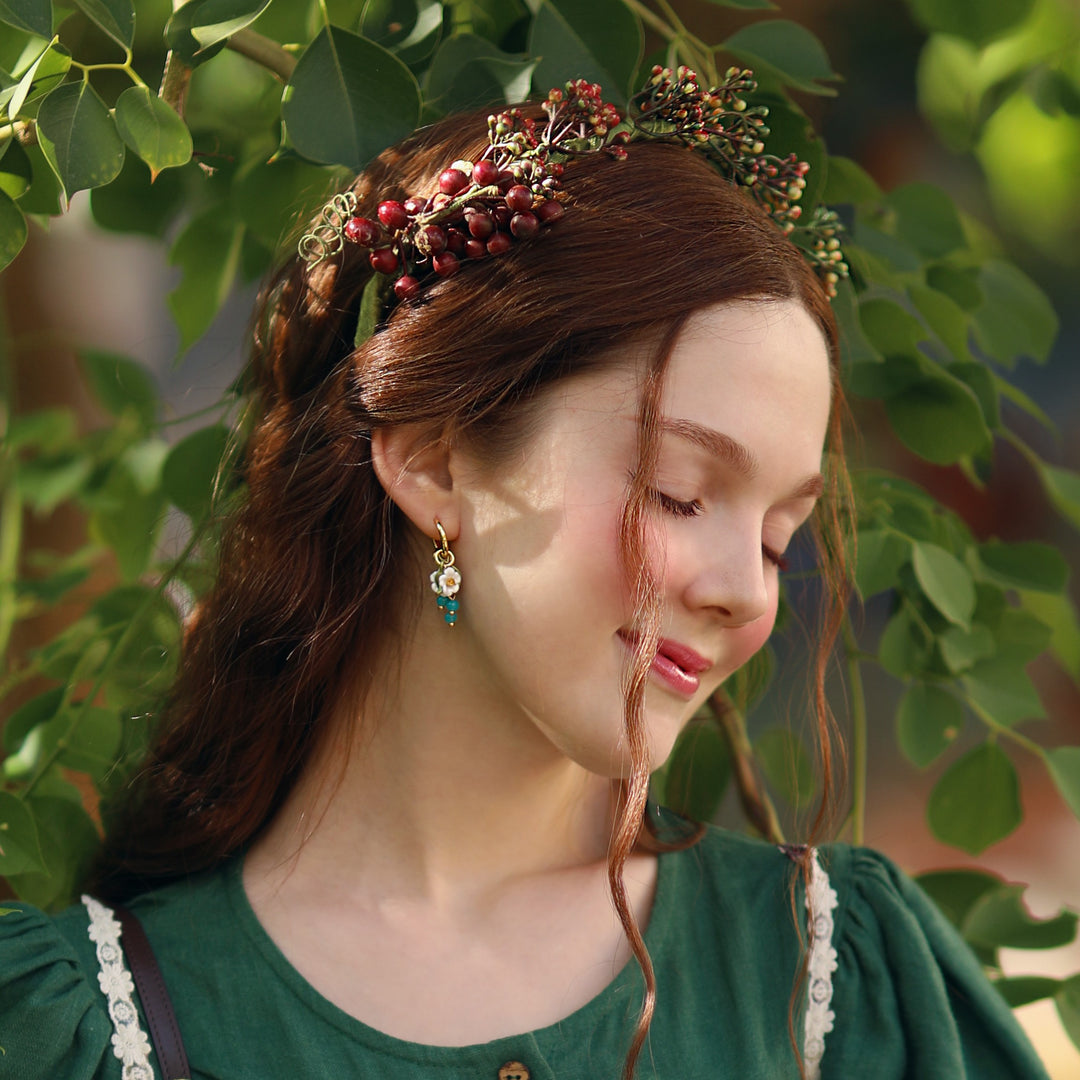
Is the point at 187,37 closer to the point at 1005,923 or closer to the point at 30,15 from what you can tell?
the point at 30,15

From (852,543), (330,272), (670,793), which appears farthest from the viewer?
(670,793)

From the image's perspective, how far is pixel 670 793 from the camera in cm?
131

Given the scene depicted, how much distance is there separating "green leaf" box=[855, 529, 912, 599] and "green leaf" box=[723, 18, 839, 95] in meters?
0.42

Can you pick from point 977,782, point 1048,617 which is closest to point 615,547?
point 977,782

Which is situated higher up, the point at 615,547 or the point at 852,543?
the point at 615,547

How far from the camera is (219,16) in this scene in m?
0.90

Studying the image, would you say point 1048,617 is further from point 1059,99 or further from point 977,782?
point 1059,99

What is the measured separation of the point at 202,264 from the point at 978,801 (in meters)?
0.99

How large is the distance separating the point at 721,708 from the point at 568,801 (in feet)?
0.73

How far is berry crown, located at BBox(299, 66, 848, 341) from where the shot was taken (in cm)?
93

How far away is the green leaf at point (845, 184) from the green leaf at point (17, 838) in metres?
0.92

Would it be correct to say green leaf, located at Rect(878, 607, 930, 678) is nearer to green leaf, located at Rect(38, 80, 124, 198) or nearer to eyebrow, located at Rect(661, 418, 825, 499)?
eyebrow, located at Rect(661, 418, 825, 499)

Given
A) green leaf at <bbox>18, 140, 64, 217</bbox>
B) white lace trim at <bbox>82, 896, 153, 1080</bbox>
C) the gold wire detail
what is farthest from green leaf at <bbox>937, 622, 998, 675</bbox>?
green leaf at <bbox>18, 140, 64, 217</bbox>

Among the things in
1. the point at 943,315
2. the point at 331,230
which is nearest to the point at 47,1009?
the point at 331,230
